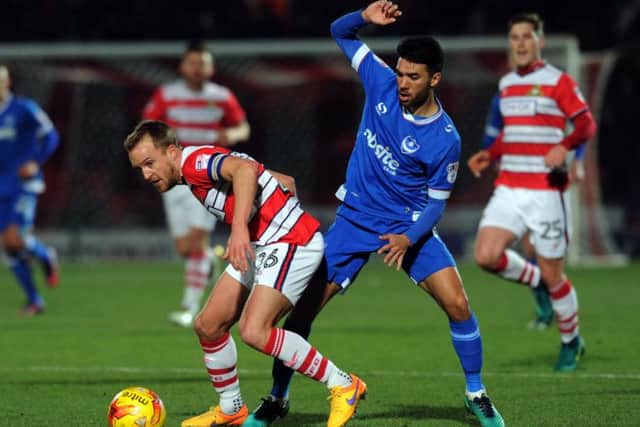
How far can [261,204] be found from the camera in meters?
6.49

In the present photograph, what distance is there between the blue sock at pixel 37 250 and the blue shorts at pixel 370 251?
6.75m

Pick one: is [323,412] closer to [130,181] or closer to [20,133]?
[20,133]

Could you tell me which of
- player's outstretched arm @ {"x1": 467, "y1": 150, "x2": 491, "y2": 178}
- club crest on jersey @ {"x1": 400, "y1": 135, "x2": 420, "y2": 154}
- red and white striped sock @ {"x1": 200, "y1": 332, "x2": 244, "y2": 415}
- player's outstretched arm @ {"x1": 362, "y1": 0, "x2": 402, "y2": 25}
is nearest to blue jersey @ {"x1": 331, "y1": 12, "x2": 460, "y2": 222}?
club crest on jersey @ {"x1": 400, "y1": 135, "x2": 420, "y2": 154}

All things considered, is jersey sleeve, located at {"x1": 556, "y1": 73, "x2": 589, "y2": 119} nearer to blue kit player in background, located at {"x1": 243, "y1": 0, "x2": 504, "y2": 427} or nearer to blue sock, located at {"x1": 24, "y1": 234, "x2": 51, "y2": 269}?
blue kit player in background, located at {"x1": 243, "y1": 0, "x2": 504, "y2": 427}

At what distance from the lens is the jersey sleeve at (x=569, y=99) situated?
899 centimetres

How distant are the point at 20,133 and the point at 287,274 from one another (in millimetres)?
7524

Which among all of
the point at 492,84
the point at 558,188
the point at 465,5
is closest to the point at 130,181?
the point at 492,84

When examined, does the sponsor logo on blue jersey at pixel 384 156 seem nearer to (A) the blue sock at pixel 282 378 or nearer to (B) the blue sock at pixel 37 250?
(A) the blue sock at pixel 282 378

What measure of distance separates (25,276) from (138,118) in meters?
6.63

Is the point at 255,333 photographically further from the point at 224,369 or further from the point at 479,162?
the point at 479,162

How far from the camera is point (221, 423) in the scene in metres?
6.63

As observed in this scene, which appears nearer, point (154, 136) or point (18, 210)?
point (154, 136)

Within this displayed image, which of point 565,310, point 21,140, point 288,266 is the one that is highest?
point 288,266

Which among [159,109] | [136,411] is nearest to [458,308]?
[136,411]
